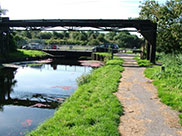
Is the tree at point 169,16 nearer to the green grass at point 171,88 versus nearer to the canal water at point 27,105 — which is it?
the green grass at point 171,88

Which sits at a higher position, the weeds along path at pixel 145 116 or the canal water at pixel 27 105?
the weeds along path at pixel 145 116

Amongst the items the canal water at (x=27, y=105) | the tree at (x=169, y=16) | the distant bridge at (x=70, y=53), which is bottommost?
the canal water at (x=27, y=105)

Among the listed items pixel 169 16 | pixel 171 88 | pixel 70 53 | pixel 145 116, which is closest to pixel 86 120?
pixel 145 116

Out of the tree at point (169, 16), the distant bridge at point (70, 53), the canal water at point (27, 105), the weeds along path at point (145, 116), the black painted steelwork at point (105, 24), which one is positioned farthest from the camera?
the distant bridge at point (70, 53)

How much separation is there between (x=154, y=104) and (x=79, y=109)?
2773 mm

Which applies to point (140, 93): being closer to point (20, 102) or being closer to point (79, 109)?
point (79, 109)

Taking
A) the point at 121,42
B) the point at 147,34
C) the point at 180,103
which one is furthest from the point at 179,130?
the point at 121,42

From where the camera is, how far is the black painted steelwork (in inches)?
877

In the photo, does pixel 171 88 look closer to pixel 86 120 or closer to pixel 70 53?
pixel 86 120

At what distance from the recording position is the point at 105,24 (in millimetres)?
24109

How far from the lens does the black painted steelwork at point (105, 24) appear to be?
22.3 meters

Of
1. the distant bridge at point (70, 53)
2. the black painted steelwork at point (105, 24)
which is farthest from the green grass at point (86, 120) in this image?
the distant bridge at point (70, 53)

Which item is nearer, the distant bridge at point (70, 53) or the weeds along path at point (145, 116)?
the weeds along path at point (145, 116)

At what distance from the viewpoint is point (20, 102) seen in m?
11.6
